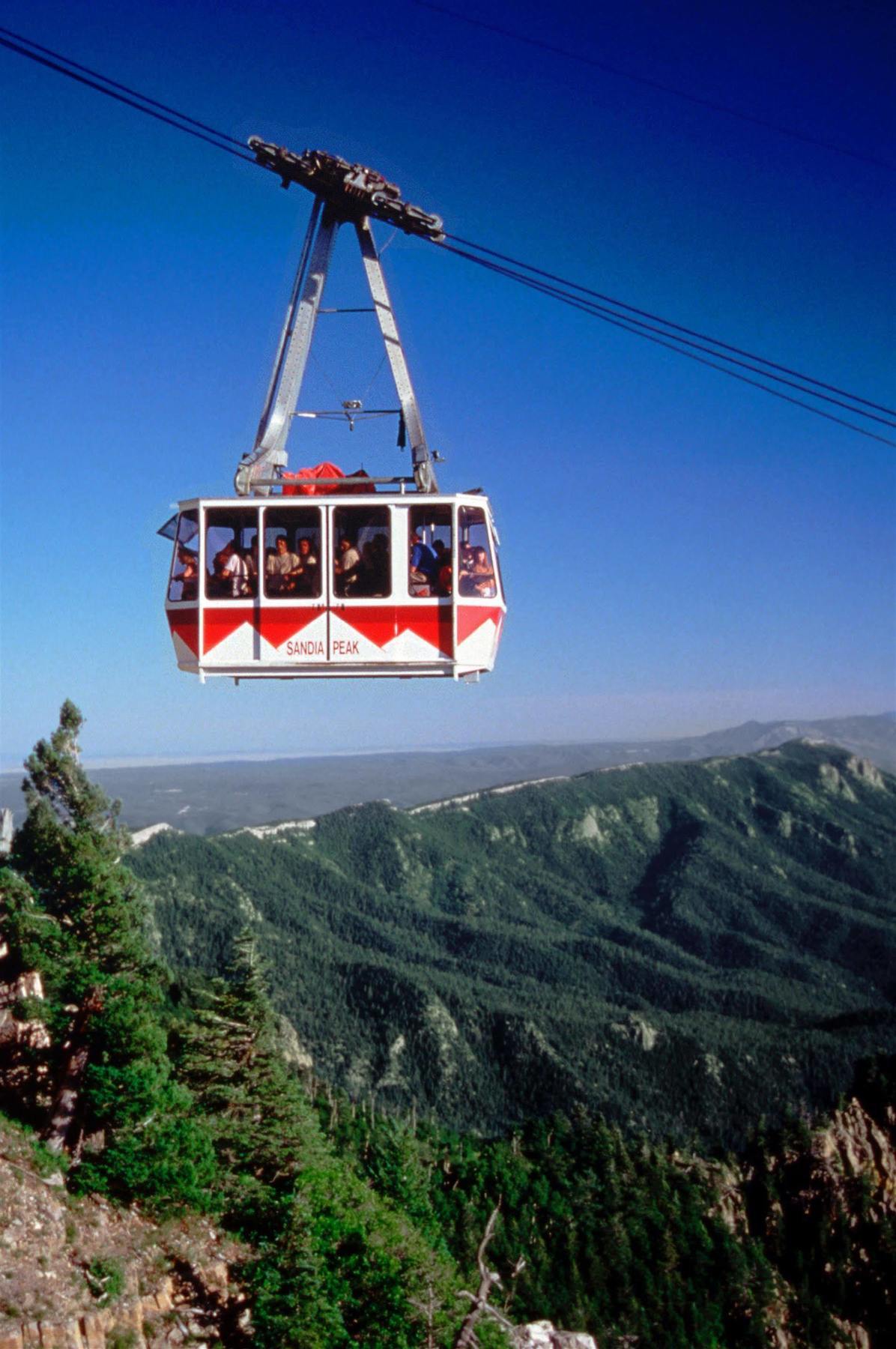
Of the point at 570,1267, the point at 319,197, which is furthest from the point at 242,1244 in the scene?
the point at 570,1267

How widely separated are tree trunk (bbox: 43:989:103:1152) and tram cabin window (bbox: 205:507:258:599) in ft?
101

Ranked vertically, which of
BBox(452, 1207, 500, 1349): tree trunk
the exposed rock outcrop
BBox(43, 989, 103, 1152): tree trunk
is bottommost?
the exposed rock outcrop

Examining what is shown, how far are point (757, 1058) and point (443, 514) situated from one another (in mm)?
170598

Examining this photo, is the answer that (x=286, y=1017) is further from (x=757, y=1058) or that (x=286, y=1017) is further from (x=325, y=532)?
(x=325, y=532)

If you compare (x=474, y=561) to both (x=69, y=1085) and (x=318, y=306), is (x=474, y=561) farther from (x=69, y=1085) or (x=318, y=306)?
(x=69, y=1085)

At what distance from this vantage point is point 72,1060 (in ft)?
144

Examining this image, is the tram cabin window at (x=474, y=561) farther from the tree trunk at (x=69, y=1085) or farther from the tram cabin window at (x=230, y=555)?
the tree trunk at (x=69, y=1085)

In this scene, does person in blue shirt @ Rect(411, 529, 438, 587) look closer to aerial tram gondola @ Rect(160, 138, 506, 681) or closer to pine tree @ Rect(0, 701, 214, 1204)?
aerial tram gondola @ Rect(160, 138, 506, 681)

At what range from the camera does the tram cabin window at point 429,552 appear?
17.9m

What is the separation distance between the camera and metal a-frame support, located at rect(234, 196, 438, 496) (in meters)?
18.8

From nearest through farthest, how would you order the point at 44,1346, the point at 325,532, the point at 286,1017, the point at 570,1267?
the point at 325,532, the point at 44,1346, the point at 570,1267, the point at 286,1017

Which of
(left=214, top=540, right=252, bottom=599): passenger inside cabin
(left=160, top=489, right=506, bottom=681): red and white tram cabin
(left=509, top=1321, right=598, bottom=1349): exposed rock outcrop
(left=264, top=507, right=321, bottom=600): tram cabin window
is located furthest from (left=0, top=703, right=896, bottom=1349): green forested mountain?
(left=214, top=540, right=252, bottom=599): passenger inside cabin

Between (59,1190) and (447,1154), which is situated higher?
(59,1190)

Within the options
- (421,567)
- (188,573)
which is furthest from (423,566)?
(188,573)
